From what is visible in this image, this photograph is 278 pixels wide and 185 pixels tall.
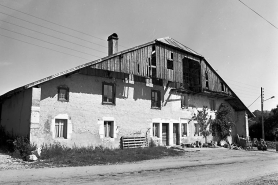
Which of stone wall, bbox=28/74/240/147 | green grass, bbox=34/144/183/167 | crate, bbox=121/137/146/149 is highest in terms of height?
stone wall, bbox=28/74/240/147

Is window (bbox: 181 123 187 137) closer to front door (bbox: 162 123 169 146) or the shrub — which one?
front door (bbox: 162 123 169 146)

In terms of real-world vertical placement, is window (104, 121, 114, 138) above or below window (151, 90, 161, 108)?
below

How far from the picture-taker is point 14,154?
1365 centimetres

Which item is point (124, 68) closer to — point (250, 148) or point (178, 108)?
point (178, 108)

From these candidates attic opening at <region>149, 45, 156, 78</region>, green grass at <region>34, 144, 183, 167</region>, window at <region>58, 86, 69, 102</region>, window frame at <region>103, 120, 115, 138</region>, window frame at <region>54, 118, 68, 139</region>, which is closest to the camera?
green grass at <region>34, 144, 183, 167</region>

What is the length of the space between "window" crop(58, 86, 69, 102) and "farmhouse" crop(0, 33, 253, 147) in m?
0.05

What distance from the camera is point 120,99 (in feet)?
62.7

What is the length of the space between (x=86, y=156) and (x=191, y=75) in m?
15.1

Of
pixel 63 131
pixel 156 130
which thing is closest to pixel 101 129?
pixel 63 131

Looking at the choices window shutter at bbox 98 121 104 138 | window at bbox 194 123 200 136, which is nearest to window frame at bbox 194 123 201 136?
window at bbox 194 123 200 136

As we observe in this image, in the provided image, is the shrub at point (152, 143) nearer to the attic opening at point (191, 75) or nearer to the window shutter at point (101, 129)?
the window shutter at point (101, 129)

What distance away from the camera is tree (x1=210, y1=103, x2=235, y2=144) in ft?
87.2

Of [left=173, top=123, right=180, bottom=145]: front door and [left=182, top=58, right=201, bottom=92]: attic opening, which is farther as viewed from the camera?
[left=182, top=58, right=201, bottom=92]: attic opening

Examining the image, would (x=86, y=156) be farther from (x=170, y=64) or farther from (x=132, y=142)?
(x=170, y=64)
